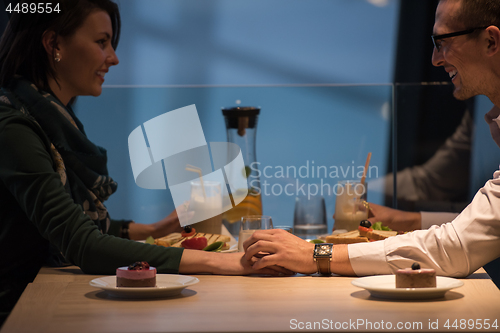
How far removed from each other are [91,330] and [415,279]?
60 cm

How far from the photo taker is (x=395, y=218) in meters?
2.16

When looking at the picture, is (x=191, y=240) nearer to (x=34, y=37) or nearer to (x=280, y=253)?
(x=280, y=253)

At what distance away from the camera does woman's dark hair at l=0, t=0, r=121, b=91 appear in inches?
64.1

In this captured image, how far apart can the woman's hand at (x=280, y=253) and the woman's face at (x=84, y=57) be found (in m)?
0.86

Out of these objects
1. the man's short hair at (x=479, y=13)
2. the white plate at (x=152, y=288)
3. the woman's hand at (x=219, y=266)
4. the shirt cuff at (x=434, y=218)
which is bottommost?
the shirt cuff at (x=434, y=218)

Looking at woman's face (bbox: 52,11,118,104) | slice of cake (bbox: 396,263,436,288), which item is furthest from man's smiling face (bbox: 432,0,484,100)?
woman's face (bbox: 52,11,118,104)

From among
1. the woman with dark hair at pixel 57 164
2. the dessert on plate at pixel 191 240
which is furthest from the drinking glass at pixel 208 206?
the woman with dark hair at pixel 57 164

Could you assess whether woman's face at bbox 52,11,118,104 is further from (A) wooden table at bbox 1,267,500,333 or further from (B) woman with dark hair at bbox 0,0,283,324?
(A) wooden table at bbox 1,267,500,333

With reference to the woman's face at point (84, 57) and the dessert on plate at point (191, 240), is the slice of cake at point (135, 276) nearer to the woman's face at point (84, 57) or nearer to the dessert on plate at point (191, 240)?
the dessert on plate at point (191, 240)

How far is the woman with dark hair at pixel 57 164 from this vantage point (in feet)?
4.32

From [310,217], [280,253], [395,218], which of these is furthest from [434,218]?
[280,253]

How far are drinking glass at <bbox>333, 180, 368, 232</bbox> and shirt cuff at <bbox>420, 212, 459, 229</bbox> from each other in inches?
13.3

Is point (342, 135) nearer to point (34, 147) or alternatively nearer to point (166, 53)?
point (34, 147)

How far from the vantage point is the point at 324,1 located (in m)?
3.60
